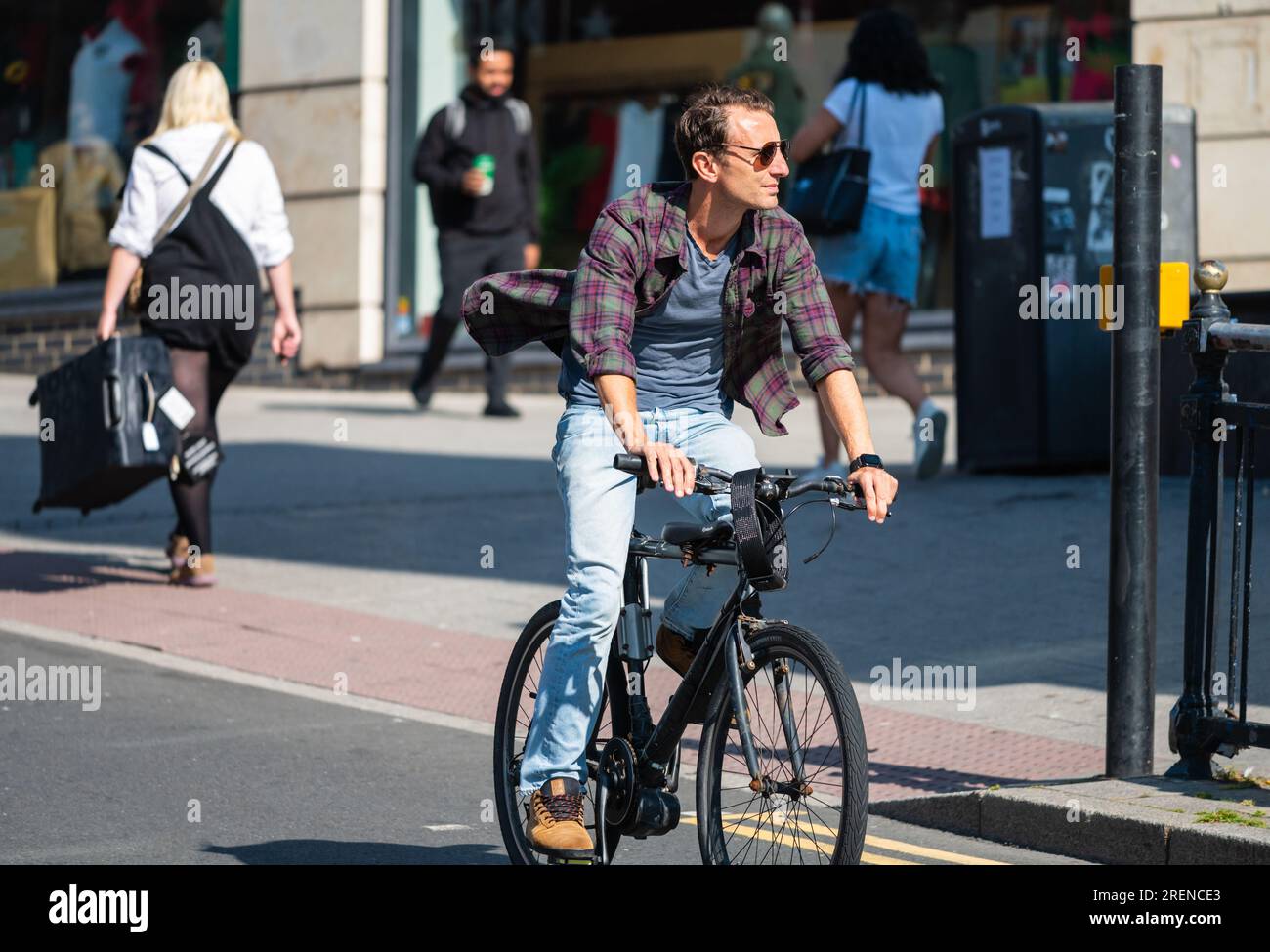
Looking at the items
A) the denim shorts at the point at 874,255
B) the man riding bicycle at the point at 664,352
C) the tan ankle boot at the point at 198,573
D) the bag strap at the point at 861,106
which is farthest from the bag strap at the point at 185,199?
the man riding bicycle at the point at 664,352

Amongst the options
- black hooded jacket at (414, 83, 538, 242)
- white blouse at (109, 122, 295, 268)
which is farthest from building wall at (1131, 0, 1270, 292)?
white blouse at (109, 122, 295, 268)

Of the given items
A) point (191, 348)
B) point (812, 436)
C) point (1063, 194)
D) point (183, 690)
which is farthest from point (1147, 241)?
point (812, 436)

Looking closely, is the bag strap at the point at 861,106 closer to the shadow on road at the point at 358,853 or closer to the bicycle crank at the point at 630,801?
the shadow on road at the point at 358,853

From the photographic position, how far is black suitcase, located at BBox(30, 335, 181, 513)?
27.5 feet

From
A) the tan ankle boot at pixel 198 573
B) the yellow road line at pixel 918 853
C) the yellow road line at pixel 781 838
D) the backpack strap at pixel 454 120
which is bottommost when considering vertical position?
the yellow road line at pixel 918 853

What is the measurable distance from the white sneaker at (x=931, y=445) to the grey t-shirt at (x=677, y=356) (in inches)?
214

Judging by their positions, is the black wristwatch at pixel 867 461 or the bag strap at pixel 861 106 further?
the bag strap at pixel 861 106

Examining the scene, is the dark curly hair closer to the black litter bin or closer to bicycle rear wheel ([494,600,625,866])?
the black litter bin

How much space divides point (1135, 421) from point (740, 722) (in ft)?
5.64

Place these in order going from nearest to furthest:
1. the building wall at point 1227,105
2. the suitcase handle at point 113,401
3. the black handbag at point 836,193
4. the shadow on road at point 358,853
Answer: the shadow on road at point 358,853, the suitcase handle at point 113,401, the black handbag at point 836,193, the building wall at point 1227,105

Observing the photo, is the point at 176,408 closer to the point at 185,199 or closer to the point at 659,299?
the point at 185,199

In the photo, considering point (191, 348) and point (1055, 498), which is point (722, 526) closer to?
point (191, 348)

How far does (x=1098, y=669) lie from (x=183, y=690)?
2.98m

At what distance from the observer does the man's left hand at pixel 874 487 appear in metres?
4.36
